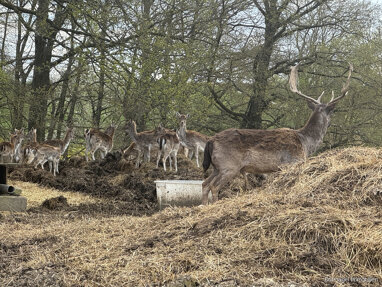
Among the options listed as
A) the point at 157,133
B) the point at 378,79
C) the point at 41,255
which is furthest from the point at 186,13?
the point at 41,255

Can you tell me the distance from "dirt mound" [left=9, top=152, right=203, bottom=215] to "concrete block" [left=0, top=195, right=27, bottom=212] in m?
1.43

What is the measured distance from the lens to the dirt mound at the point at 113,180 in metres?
10.4

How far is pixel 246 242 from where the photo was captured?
4.48 metres

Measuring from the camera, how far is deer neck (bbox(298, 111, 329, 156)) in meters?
8.96

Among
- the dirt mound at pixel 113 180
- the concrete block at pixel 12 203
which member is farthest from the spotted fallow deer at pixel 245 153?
the concrete block at pixel 12 203

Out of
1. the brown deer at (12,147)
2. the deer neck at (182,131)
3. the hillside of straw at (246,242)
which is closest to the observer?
the hillside of straw at (246,242)

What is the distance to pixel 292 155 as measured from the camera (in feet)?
27.2

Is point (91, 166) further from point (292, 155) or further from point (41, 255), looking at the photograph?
point (41, 255)

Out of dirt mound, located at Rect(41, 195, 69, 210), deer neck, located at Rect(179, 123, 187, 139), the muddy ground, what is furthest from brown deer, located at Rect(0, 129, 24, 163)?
dirt mound, located at Rect(41, 195, 69, 210)

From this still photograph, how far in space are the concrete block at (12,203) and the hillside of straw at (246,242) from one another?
94.7 inches

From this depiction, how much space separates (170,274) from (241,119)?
16.3 meters

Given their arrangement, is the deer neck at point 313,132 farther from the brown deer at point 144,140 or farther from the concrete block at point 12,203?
the brown deer at point 144,140

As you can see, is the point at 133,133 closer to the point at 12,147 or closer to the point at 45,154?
the point at 45,154

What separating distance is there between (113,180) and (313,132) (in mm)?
5505
